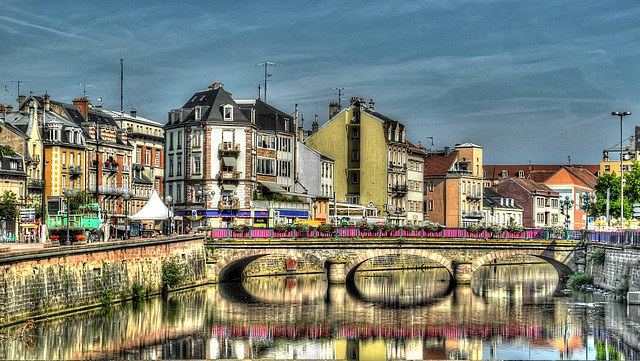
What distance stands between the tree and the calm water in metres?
14.9

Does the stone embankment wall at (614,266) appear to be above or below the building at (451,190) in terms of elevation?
below

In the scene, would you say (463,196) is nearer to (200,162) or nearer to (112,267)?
(200,162)

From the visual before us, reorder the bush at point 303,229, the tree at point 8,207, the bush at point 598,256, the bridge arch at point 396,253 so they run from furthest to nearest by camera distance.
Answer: the bush at point 303,229 < the bridge arch at point 396,253 < the tree at point 8,207 < the bush at point 598,256

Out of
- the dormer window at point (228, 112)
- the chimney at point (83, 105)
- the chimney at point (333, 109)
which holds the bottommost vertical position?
the dormer window at point (228, 112)

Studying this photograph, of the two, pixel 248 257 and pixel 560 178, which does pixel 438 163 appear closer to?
pixel 560 178

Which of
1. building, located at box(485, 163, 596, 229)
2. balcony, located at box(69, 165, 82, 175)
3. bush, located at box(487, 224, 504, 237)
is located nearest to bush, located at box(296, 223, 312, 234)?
bush, located at box(487, 224, 504, 237)

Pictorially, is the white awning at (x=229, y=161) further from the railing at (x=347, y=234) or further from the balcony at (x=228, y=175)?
the railing at (x=347, y=234)

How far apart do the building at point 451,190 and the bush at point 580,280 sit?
59.7m

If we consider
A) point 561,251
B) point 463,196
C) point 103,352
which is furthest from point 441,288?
point 463,196

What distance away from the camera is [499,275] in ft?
348

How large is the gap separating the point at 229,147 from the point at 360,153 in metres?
29.6

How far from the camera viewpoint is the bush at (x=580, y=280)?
78562mm

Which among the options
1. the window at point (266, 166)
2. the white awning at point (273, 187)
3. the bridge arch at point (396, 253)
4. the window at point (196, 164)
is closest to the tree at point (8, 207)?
the window at point (196, 164)

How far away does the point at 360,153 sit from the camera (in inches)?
4919
